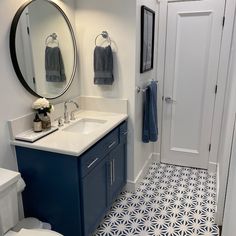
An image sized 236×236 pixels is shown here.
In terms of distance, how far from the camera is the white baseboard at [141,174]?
8.58 ft

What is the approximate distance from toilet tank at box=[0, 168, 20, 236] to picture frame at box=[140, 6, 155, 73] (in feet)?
5.19

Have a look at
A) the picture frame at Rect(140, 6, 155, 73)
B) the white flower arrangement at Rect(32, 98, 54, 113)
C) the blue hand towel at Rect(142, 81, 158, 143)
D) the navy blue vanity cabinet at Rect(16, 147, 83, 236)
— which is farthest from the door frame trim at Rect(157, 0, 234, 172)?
the navy blue vanity cabinet at Rect(16, 147, 83, 236)

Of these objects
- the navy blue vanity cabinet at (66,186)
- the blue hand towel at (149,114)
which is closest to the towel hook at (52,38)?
the navy blue vanity cabinet at (66,186)

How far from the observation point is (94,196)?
6.15ft

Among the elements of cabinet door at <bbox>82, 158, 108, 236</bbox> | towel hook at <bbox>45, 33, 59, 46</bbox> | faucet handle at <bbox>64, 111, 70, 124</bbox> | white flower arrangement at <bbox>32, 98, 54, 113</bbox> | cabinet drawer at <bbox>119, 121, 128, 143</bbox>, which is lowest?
cabinet door at <bbox>82, 158, 108, 236</bbox>

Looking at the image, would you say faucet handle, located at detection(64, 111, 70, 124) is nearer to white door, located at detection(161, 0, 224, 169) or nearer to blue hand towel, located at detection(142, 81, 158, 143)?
blue hand towel, located at detection(142, 81, 158, 143)

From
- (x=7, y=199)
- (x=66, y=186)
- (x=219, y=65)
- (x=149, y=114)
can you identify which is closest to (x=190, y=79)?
(x=219, y=65)

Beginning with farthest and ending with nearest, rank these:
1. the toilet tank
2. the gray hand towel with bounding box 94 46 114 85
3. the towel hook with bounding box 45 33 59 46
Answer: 1. the gray hand towel with bounding box 94 46 114 85
2. the towel hook with bounding box 45 33 59 46
3. the toilet tank

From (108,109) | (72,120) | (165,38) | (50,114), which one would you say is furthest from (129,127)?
(165,38)

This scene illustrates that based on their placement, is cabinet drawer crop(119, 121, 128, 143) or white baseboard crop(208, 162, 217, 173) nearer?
cabinet drawer crop(119, 121, 128, 143)

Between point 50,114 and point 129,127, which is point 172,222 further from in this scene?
point 50,114

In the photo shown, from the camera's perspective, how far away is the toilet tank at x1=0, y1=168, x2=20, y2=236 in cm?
138

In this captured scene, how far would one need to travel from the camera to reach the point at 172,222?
2.16 m

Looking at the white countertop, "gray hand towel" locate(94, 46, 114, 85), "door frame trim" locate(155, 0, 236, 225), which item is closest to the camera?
the white countertop
